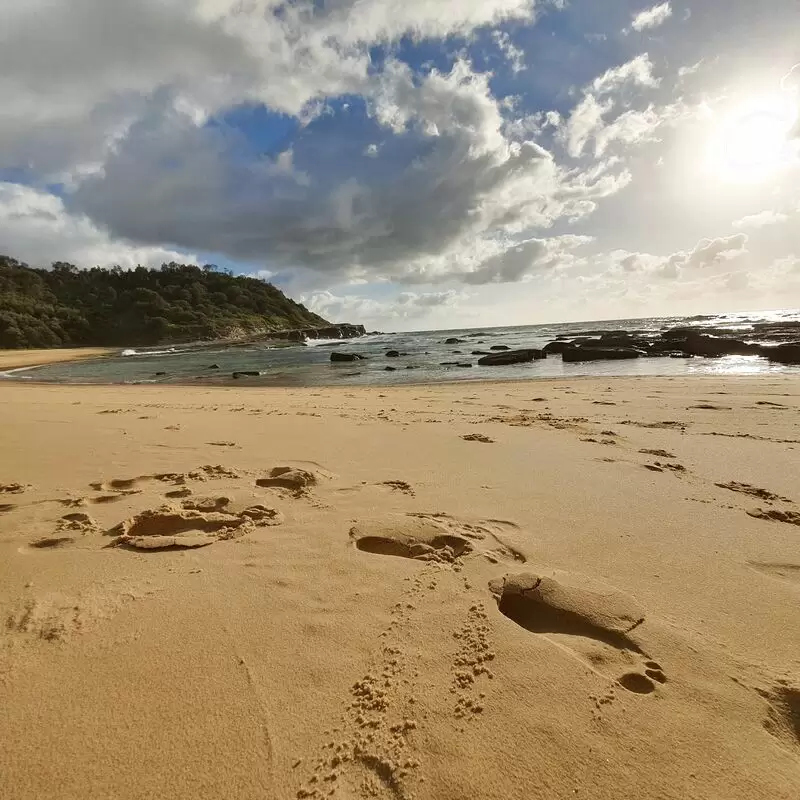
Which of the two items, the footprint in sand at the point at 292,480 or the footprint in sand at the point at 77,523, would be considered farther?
the footprint in sand at the point at 292,480

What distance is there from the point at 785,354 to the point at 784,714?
2000 cm

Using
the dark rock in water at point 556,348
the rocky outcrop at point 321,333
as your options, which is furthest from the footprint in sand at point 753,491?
the rocky outcrop at point 321,333

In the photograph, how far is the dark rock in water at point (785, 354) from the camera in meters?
16.3

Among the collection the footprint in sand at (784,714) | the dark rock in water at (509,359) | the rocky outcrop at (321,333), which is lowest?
the footprint in sand at (784,714)

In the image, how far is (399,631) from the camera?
1.98 metres

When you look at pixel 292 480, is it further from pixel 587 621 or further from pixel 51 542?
pixel 587 621

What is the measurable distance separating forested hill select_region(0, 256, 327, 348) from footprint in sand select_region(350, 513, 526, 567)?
67715 millimetres

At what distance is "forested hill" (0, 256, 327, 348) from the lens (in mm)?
60344

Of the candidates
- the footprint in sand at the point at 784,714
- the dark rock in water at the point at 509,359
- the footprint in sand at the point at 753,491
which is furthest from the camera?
the dark rock in water at the point at 509,359

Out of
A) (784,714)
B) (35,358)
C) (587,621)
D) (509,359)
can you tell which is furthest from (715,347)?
(35,358)

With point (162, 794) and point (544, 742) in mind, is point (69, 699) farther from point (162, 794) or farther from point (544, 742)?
point (544, 742)

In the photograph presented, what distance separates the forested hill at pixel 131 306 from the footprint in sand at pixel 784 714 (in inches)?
2745

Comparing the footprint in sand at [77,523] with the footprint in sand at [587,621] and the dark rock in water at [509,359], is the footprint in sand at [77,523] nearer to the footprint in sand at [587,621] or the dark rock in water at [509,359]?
the footprint in sand at [587,621]

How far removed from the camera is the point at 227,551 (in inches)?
106
